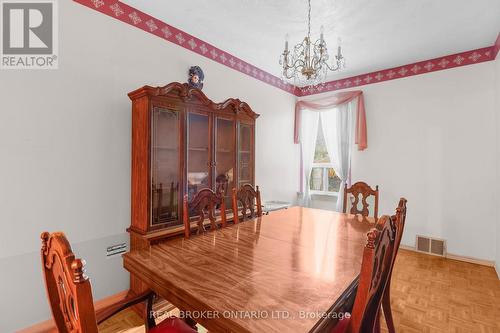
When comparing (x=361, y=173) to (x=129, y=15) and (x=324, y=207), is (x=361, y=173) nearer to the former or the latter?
(x=324, y=207)

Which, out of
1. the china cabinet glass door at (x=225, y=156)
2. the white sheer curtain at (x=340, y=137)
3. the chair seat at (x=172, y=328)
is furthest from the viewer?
the white sheer curtain at (x=340, y=137)

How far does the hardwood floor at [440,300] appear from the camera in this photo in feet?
6.11

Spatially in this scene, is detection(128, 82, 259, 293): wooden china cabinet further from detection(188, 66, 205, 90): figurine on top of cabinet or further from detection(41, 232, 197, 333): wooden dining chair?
detection(41, 232, 197, 333): wooden dining chair

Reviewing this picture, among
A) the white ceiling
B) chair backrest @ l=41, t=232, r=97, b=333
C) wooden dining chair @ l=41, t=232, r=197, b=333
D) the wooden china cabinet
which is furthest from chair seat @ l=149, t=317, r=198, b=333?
the white ceiling

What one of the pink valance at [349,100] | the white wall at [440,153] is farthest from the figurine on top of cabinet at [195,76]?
the white wall at [440,153]

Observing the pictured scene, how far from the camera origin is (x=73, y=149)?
6.43ft

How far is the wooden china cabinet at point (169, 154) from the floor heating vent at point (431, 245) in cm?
292

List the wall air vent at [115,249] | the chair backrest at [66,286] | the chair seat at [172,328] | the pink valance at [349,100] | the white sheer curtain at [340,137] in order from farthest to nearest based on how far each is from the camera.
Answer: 1. the white sheer curtain at [340,137]
2. the pink valance at [349,100]
3. the wall air vent at [115,249]
4. the chair seat at [172,328]
5. the chair backrest at [66,286]

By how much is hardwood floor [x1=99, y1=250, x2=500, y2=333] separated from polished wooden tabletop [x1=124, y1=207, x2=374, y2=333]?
0.96 meters

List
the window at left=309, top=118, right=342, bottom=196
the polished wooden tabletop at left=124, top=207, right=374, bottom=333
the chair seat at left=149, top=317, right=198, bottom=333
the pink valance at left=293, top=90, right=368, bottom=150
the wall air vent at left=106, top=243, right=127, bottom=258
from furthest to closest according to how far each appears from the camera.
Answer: the window at left=309, top=118, right=342, bottom=196
the pink valance at left=293, top=90, right=368, bottom=150
the wall air vent at left=106, top=243, right=127, bottom=258
the chair seat at left=149, top=317, right=198, bottom=333
the polished wooden tabletop at left=124, top=207, right=374, bottom=333

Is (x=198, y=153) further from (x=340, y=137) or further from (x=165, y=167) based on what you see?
(x=340, y=137)

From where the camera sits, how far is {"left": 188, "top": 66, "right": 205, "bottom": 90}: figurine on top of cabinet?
2703 mm

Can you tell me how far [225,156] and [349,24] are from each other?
1.88 metres

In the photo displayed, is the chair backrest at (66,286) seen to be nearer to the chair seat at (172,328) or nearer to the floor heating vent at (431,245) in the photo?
the chair seat at (172,328)
